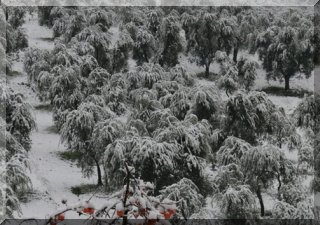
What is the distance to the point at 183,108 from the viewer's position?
23.6m

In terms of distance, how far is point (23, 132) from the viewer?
22078 mm

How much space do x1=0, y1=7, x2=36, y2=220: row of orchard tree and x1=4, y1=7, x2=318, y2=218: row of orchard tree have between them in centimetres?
197

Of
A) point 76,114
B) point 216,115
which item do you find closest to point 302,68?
point 216,115

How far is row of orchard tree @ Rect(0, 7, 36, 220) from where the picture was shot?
14367 millimetres

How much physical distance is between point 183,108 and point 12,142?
9.16m

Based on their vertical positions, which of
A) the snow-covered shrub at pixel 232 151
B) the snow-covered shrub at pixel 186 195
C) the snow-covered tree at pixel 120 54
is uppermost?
the snow-covered tree at pixel 120 54

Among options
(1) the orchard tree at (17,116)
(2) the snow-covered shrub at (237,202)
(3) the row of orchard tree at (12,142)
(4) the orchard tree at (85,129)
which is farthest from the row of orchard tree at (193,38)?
(2) the snow-covered shrub at (237,202)

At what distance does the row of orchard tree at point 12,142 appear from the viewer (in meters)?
14.4

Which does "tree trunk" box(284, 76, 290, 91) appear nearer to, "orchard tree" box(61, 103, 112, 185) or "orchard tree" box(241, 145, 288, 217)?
"orchard tree" box(241, 145, 288, 217)

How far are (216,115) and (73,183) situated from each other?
7980 mm

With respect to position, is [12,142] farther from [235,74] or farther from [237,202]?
[235,74]

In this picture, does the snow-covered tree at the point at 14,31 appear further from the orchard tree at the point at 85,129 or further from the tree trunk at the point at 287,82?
the tree trunk at the point at 287,82

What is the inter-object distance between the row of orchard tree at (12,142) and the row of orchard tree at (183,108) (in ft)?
6.47

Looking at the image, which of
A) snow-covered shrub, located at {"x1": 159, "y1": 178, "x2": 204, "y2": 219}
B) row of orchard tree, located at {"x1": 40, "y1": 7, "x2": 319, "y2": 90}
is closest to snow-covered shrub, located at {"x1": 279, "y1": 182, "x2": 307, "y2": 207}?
snow-covered shrub, located at {"x1": 159, "y1": 178, "x2": 204, "y2": 219}
